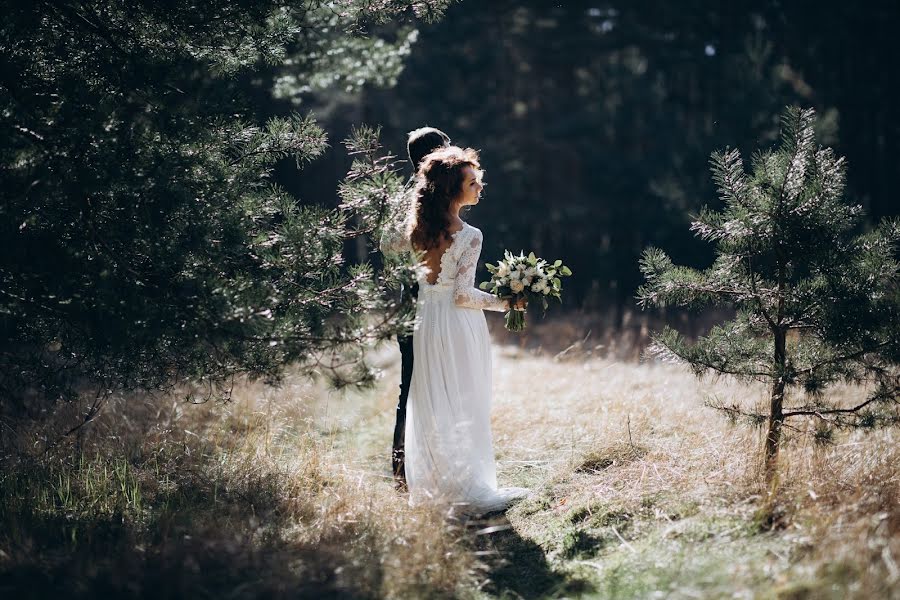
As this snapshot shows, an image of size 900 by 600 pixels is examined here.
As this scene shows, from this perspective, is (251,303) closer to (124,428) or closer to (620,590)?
(620,590)

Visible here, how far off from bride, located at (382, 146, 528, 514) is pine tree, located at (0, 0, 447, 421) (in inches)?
23.6

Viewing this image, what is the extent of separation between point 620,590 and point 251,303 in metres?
2.28

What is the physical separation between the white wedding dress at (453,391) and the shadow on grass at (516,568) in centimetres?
36

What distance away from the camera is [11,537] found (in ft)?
11.9

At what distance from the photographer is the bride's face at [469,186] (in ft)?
14.6

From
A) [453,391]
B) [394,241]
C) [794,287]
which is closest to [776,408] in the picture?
[794,287]

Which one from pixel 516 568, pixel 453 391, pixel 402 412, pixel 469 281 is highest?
pixel 469 281

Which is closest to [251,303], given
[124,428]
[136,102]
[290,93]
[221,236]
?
[221,236]

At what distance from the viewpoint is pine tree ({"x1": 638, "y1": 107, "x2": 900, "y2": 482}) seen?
12.8 ft

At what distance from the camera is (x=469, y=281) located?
4523 millimetres

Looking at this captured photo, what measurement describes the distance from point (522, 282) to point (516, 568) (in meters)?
1.78

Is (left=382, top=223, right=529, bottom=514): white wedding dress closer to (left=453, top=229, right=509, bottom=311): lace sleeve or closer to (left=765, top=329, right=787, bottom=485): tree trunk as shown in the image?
(left=453, top=229, right=509, bottom=311): lace sleeve

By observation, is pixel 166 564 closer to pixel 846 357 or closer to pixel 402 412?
pixel 402 412

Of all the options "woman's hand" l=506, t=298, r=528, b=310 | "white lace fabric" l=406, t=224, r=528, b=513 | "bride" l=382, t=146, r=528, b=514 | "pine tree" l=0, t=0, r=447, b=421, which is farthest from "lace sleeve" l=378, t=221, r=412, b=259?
"woman's hand" l=506, t=298, r=528, b=310
